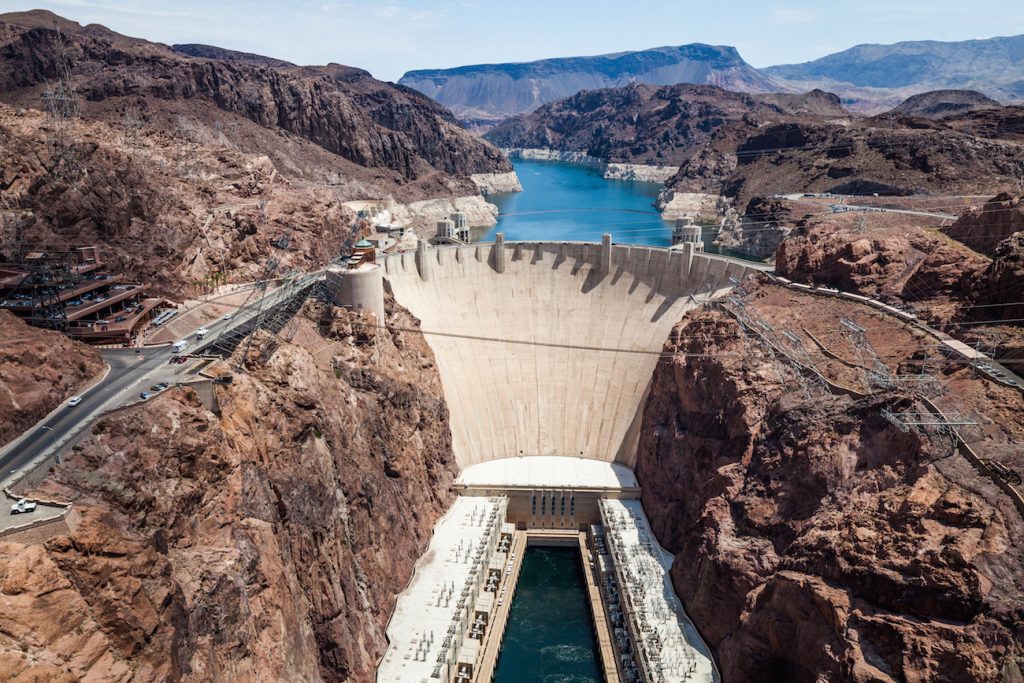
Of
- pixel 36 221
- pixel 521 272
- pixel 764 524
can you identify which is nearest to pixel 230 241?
pixel 36 221

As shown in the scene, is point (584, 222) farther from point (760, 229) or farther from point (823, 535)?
point (823, 535)

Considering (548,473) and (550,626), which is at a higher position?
(548,473)

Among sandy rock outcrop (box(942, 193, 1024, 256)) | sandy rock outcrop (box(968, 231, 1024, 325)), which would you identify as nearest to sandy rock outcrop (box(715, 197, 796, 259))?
sandy rock outcrop (box(942, 193, 1024, 256))

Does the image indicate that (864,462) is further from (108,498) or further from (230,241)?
(230,241)

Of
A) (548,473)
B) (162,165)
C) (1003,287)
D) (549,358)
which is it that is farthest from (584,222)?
(1003,287)

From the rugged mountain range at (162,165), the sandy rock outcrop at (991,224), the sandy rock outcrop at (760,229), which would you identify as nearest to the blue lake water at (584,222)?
the sandy rock outcrop at (760,229)

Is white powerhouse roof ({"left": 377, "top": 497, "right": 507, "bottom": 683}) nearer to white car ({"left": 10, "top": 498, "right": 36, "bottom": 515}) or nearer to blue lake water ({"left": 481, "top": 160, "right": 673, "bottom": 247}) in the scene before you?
white car ({"left": 10, "top": 498, "right": 36, "bottom": 515})
